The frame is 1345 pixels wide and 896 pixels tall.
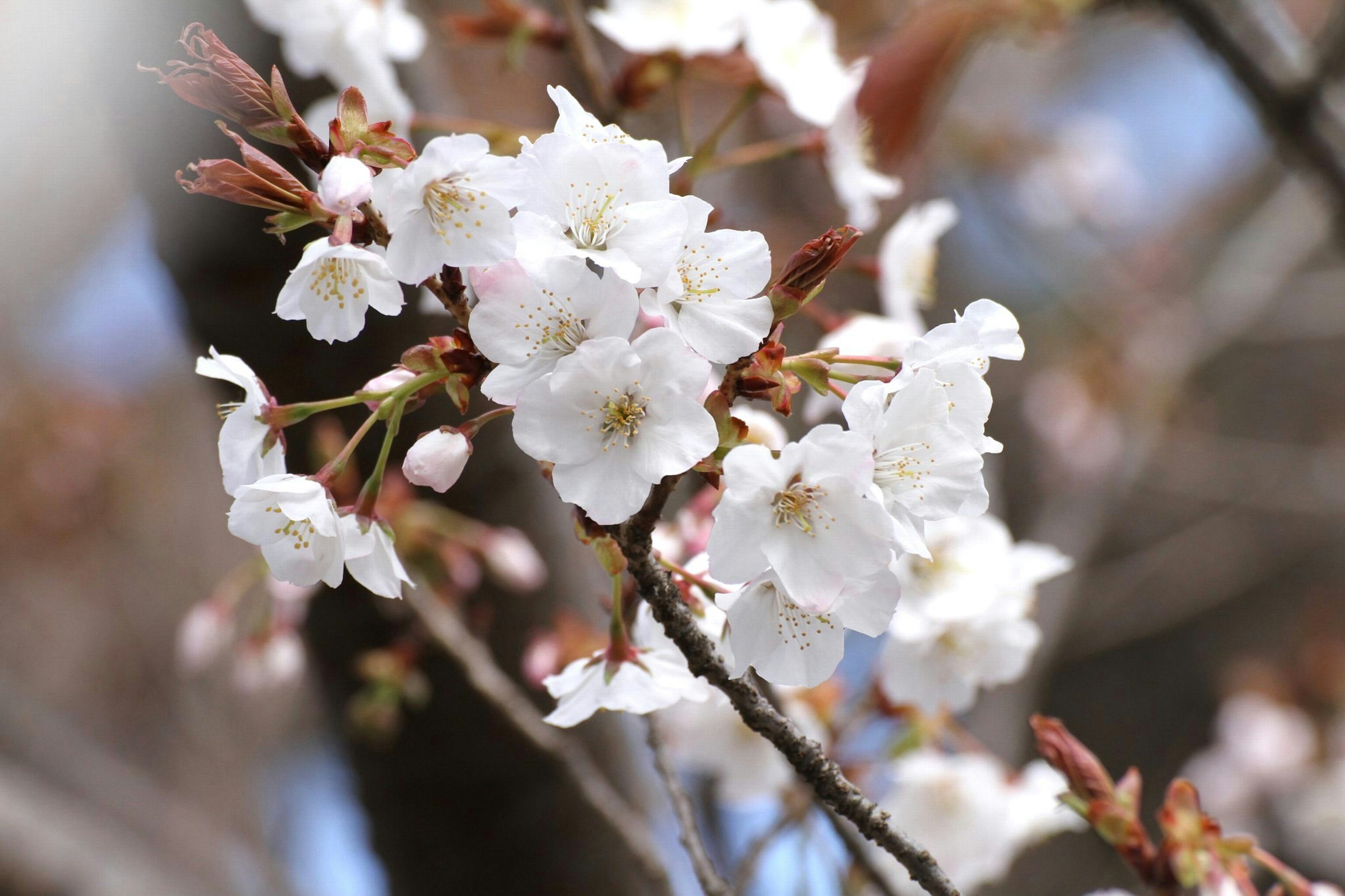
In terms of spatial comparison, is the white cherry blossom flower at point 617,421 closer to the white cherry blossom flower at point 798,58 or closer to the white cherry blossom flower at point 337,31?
the white cherry blossom flower at point 798,58

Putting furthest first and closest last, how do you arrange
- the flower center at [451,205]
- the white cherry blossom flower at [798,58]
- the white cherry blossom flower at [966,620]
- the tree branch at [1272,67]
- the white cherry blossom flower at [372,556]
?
the tree branch at [1272,67] → the white cherry blossom flower at [798,58] → the white cherry blossom flower at [966,620] → the white cherry blossom flower at [372,556] → the flower center at [451,205]

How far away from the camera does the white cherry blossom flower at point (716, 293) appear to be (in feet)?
1.92

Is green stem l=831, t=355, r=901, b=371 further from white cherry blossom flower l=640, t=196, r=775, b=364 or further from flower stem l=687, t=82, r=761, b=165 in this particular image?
flower stem l=687, t=82, r=761, b=165

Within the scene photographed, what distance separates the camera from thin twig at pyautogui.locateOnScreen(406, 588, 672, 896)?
103 cm

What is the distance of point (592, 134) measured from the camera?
639mm

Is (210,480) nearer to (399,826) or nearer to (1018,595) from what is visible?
(399,826)

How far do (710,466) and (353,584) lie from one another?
3.46 feet

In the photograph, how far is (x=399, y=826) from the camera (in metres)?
1.53

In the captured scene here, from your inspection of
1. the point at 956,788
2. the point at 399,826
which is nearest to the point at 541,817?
the point at 399,826

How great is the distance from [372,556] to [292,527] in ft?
0.18

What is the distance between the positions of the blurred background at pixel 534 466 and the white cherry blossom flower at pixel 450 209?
0.76m

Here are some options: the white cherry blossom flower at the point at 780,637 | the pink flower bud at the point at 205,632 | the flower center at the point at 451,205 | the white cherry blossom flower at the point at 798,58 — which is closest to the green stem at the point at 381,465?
the flower center at the point at 451,205

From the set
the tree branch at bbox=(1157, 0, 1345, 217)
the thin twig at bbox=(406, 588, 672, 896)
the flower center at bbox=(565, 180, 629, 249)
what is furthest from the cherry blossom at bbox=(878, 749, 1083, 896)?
the tree branch at bbox=(1157, 0, 1345, 217)

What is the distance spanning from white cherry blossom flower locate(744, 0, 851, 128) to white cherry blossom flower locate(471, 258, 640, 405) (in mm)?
536
